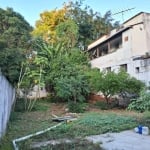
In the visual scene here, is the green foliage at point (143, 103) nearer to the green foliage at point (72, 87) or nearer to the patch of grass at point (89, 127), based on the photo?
the patch of grass at point (89, 127)

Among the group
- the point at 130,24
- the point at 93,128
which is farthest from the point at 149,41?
the point at 93,128

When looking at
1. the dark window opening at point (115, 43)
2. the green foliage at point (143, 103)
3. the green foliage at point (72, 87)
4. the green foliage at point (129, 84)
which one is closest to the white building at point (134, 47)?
the dark window opening at point (115, 43)

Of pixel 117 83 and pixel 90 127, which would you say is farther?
pixel 117 83

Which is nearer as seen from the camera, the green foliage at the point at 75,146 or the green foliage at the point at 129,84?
the green foliage at the point at 75,146

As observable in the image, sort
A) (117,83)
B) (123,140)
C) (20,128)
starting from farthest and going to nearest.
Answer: (117,83)
(20,128)
(123,140)

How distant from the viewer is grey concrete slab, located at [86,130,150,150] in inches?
309

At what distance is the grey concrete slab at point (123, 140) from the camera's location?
25.8 feet

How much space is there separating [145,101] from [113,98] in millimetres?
4627

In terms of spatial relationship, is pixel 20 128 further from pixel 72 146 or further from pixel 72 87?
pixel 72 87

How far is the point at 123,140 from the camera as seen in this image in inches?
344

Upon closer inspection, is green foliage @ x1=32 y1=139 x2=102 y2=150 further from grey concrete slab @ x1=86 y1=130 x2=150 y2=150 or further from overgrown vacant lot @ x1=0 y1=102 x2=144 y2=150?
overgrown vacant lot @ x1=0 y1=102 x2=144 y2=150

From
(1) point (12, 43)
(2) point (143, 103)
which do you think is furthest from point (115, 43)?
(1) point (12, 43)

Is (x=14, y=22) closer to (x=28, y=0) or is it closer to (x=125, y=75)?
(x=28, y=0)

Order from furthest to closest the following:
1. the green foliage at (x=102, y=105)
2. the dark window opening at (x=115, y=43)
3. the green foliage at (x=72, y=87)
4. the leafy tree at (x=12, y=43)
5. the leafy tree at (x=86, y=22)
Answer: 1. the leafy tree at (x=86, y=22)
2. the dark window opening at (x=115, y=43)
3. the green foliage at (x=72, y=87)
4. the green foliage at (x=102, y=105)
5. the leafy tree at (x=12, y=43)
